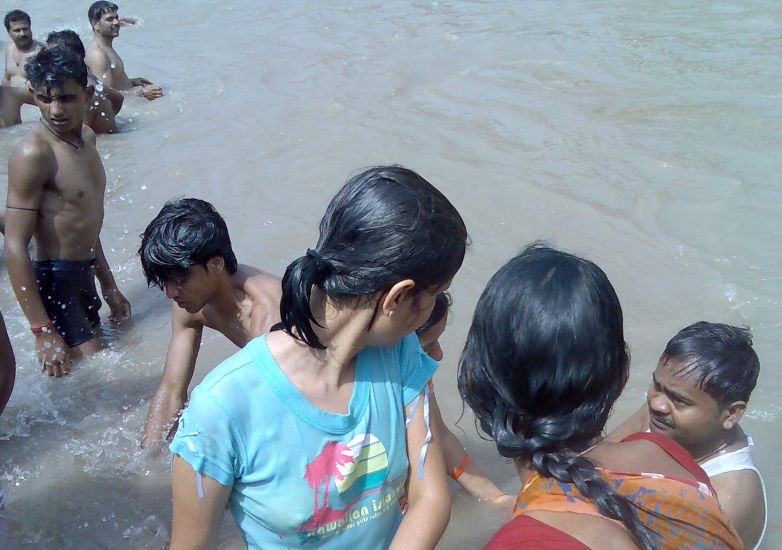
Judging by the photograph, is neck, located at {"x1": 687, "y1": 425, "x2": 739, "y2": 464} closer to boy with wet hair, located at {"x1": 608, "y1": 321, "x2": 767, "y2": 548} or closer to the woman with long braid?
boy with wet hair, located at {"x1": 608, "y1": 321, "x2": 767, "y2": 548}

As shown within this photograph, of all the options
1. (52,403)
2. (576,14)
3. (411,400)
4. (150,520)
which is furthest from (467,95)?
(411,400)

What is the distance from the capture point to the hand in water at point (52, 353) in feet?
13.3

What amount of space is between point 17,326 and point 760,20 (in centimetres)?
913

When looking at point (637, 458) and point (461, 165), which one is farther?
point (461, 165)

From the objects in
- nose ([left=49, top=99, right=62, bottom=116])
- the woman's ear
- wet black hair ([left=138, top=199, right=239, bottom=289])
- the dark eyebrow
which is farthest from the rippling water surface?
the woman's ear

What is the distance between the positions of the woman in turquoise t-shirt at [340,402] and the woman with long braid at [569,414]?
0.19 m

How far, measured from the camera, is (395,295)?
1443mm

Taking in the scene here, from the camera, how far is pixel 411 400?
1.74 meters

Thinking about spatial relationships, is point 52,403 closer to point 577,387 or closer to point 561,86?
point 577,387

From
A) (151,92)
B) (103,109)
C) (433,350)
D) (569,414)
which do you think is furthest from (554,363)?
(151,92)

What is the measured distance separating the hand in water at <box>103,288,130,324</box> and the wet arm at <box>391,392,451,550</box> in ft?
11.3

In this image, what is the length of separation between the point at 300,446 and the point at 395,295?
1.28 ft

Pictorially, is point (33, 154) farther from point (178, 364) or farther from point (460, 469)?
point (460, 469)

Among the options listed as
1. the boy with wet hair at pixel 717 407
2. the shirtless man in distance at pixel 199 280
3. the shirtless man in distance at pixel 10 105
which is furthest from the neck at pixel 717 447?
the shirtless man in distance at pixel 10 105
